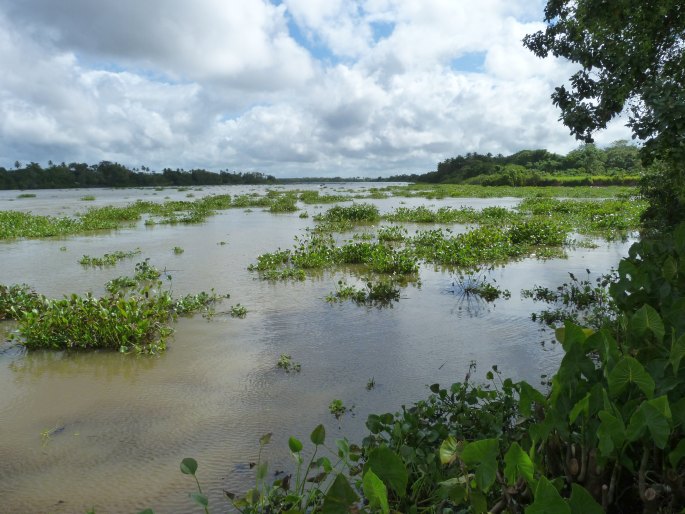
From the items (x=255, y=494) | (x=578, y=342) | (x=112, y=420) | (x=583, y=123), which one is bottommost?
(x=112, y=420)

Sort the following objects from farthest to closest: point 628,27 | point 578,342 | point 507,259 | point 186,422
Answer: point 507,259 < point 628,27 < point 186,422 < point 578,342

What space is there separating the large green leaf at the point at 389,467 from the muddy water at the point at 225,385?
1.87 meters

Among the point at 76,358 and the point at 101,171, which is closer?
the point at 76,358

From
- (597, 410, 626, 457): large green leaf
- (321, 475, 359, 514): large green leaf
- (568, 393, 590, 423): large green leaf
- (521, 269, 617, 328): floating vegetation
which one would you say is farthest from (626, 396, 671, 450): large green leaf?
(521, 269, 617, 328): floating vegetation

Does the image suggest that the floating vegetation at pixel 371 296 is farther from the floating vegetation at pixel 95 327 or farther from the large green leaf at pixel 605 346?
the large green leaf at pixel 605 346

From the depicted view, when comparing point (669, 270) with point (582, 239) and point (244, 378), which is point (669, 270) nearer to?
point (244, 378)

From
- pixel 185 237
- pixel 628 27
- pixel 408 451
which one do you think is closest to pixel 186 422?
pixel 408 451

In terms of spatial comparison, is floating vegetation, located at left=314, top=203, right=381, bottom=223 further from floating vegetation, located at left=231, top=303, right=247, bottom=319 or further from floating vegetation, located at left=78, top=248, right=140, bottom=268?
floating vegetation, located at left=231, top=303, right=247, bottom=319

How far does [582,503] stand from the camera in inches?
51.3

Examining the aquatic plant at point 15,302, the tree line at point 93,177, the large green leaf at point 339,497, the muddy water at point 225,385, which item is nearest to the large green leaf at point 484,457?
the large green leaf at point 339,497

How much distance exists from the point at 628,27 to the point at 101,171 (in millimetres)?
114632

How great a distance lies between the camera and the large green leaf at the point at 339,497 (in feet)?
5.79

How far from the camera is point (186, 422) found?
4414mm

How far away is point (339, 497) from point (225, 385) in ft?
12.2
